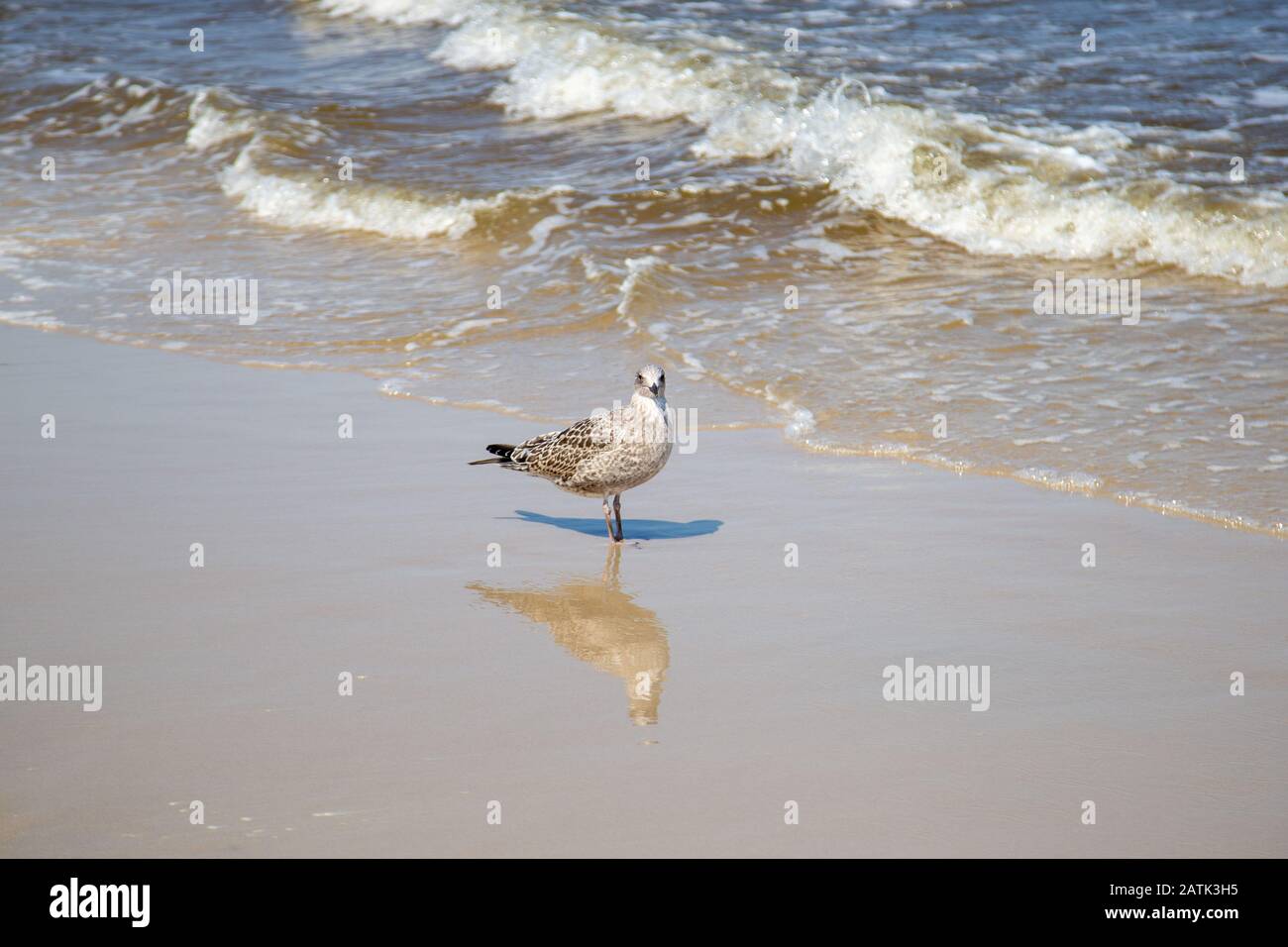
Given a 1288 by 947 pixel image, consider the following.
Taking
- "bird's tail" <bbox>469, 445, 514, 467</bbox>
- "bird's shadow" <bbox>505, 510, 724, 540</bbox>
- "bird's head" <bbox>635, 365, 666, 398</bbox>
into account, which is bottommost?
"bird's shadow" <bbox>505, 510, 724, 540</bbox>

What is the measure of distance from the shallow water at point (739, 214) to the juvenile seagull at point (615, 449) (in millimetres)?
1386

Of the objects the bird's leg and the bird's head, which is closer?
the bird's head

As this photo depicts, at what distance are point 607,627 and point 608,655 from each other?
0.99ft

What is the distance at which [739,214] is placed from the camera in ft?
41.8

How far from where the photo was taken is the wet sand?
4.09 meters

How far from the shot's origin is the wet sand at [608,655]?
4090mm

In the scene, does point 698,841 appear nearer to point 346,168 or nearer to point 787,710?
point 787,710

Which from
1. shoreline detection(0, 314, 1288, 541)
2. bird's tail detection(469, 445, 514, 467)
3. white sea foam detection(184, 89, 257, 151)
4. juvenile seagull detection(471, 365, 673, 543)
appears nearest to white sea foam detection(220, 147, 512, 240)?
white sea foam detection(184, 89, 257, 151)

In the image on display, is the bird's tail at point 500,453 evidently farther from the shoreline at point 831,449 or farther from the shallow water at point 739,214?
the shallow water at point 739,214

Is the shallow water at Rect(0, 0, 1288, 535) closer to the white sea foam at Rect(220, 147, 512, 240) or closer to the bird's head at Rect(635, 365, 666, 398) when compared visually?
the white sea foam at Rect(220, 147, 512, 240)

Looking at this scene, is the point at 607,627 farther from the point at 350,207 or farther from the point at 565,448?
the point at 350,207

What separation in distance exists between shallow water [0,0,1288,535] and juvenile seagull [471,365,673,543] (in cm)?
139

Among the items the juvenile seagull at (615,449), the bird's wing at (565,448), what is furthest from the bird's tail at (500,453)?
the juvenile seagull at (615,449)

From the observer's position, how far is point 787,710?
4773mm
